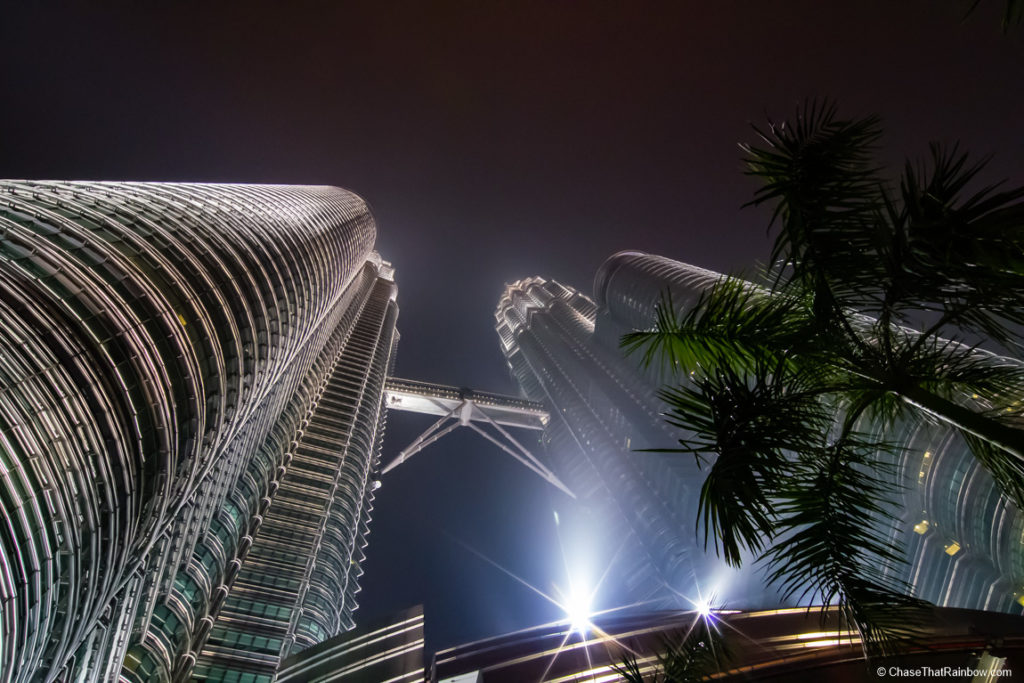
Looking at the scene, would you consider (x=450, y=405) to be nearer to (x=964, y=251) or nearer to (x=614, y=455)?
(x=614, y=455)

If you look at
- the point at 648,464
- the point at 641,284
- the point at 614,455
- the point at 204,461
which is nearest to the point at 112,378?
the point at 204,461

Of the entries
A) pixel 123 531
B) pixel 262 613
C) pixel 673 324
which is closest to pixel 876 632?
pixel 673 324

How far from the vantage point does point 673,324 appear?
8.77m

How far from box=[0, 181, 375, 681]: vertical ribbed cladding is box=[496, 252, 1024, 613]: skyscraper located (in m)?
17.2

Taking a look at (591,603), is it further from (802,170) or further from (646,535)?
(802,170)

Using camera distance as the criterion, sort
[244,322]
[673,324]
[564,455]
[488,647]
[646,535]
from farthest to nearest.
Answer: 1. [564,455]
2. [646,535]
3. [244,322]
4. [488,647]
5. [673,324]

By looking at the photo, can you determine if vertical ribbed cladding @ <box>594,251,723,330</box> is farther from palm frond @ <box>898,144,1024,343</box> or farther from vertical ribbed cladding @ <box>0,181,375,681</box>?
palm frond @ <box>898,144,1024,343</box>

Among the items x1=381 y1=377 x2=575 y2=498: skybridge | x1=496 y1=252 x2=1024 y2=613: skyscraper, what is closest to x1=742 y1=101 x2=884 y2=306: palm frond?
x1=496 y1=252 x2=1024 y2=613: skyscraper

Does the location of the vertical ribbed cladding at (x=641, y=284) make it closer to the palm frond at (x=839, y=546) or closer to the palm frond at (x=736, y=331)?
the palm frond at (x=736, y=331)

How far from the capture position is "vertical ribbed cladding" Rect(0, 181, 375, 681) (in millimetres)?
14453

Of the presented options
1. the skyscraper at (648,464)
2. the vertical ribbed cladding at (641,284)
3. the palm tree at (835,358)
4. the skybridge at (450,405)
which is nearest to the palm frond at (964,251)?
the palm tree at (835,358)

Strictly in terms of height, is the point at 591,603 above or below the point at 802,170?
below

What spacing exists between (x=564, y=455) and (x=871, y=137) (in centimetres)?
9877

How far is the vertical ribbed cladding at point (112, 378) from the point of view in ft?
47.4
